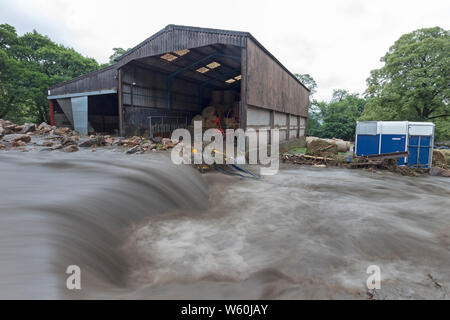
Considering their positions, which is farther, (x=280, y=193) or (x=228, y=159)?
(x=228, y=159)

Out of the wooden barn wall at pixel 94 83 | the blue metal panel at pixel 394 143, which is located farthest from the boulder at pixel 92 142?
the blue metal panel at pixel 394 143

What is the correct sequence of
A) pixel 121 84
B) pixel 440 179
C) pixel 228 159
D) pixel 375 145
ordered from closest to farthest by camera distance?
pixel 228 159 < pixel 440 179 < pixel 375 145 < pixel 121 84

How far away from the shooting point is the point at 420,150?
12.5 metres

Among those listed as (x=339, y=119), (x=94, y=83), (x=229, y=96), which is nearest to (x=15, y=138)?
(x=94, y=83)

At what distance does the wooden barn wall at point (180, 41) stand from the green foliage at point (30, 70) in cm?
1445

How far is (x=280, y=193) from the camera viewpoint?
743cm

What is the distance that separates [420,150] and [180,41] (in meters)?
13.9

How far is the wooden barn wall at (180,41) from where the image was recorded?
12.8 m

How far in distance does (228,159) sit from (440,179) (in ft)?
31.0

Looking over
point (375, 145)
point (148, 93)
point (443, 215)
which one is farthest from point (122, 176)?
point (148, 93)

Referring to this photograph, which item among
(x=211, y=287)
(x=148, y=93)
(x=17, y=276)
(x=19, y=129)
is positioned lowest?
(x=211, y=287)

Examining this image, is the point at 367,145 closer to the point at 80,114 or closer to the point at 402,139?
the point at 402,139
